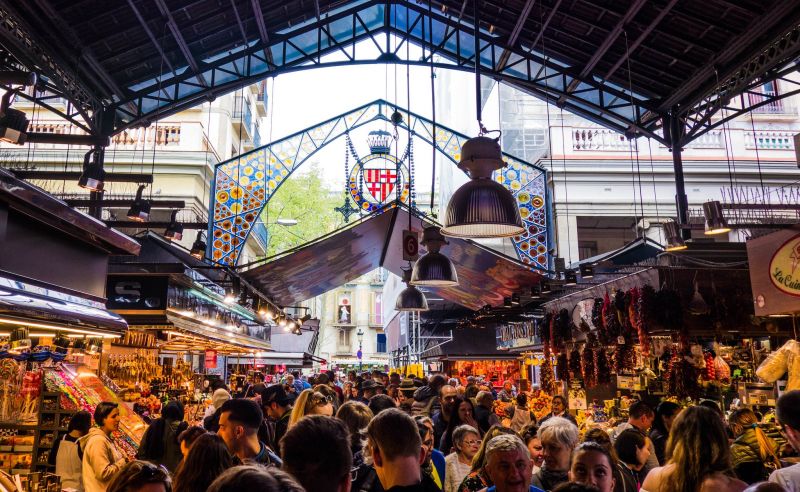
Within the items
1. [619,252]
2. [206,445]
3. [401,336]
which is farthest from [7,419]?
[401,336]

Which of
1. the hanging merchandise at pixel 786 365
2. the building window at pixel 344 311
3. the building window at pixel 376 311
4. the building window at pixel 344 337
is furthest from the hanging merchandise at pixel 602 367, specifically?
the building window at pixel 376 311

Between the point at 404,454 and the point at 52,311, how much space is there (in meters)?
3.14

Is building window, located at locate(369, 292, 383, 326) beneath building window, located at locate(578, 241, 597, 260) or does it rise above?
above

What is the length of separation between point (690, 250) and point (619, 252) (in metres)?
1.06

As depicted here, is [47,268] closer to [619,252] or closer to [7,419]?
[7,419]

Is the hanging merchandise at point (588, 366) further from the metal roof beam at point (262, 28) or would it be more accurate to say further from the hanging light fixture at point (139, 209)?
the metal roof beam at point (262, 28)

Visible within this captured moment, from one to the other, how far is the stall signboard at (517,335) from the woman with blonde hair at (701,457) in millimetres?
10858

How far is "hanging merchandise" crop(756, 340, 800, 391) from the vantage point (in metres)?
6.55

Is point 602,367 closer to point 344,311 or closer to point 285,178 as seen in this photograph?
point 285,178

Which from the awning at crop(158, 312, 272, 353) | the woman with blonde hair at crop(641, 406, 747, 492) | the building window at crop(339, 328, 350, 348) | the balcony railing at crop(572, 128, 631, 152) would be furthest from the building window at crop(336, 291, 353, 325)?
the woman with blonde hair at crop(641, 406, 747, 492)

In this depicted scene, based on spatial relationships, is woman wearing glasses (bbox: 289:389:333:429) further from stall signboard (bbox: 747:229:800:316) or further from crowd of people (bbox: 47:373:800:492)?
stall signboard (bbox: 747:229:800:316)

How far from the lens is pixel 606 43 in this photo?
10.4 metres

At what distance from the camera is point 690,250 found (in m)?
10.0

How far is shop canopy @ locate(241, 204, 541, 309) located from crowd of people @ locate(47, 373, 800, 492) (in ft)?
16.8
